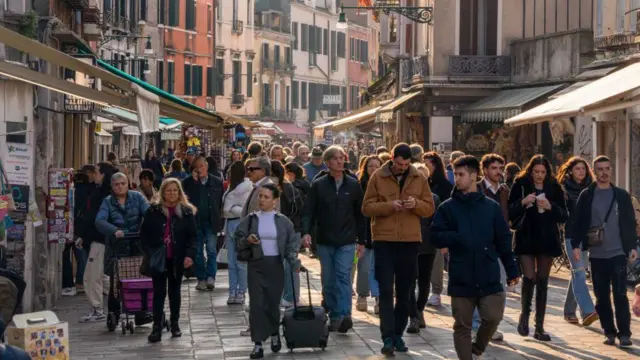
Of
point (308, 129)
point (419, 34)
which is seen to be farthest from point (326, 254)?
point (308, 129)

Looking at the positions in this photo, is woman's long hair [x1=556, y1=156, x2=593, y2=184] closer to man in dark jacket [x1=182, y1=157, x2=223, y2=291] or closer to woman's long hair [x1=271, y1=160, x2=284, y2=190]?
woman's long hair [x1=271, y1=160, x2=284, y2=190]

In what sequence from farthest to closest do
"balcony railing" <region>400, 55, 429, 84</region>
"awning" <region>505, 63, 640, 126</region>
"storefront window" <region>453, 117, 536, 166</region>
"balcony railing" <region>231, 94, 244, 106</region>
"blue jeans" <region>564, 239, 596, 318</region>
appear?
1. "balcony railing" <region>231, 94, 244, 106</region>
2. "balcony railing" <region>400, 55, 429, 84</region>
3. "storefront window" <region>453, 117, 536, 166</region>
4. "awning" <region>505, 63, 640, 126</region>
5. "blue jeans" <region>564, 239, 596, 318</region>

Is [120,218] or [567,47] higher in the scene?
[567,47]

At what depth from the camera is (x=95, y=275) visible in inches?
605

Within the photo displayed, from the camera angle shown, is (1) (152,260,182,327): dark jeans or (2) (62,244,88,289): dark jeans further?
(2) (62,244,88,289): dark jeans

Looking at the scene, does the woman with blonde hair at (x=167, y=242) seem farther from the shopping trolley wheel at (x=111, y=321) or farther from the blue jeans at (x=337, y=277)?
the blue jeans at (x=337, y=277)

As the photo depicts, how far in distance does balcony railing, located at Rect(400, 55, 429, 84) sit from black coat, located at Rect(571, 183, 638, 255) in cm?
2012

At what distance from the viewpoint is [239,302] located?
1650cm

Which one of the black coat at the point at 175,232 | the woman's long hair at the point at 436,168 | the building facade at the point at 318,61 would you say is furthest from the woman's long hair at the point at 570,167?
the building facade at the point at 318,61

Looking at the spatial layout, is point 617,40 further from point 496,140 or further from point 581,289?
point 496,140

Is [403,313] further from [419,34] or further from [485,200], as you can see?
[419,34]

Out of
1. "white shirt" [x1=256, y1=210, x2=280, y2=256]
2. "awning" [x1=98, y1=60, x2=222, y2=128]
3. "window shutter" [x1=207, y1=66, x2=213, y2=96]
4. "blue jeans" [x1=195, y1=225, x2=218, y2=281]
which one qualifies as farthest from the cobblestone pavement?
"window shutter" [x1=207, y1=66, x2=213, y2=96]

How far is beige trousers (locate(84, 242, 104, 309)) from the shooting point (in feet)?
50.4

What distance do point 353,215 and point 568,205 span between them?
2219 mm
